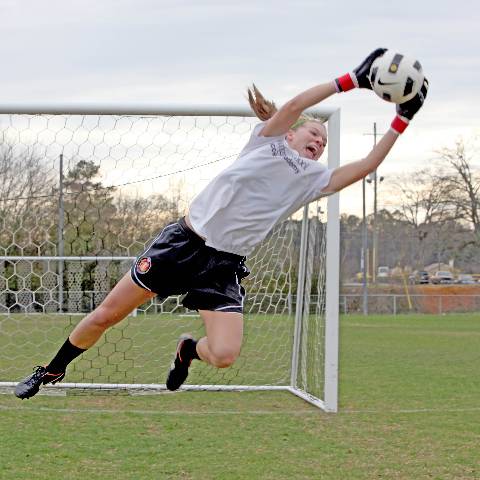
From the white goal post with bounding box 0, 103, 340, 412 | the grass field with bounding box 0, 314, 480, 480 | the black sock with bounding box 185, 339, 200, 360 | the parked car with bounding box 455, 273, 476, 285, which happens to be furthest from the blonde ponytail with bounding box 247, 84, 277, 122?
the parked car with bounding box 455, 273, 476, 285

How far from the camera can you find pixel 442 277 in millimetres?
A: 48688

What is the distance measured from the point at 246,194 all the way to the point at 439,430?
3.81 metres

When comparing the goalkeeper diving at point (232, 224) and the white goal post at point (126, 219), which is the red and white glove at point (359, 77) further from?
the white goal post at point (126, 219)

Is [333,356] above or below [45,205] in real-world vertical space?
below

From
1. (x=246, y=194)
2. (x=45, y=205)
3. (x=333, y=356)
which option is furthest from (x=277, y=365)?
(x=246, y=194)

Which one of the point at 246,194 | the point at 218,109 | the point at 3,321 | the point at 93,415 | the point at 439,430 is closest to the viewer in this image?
the point at 246,194

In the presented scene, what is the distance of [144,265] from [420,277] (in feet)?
138

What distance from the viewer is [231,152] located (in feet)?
35.9

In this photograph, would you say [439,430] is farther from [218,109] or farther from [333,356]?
[218,109]

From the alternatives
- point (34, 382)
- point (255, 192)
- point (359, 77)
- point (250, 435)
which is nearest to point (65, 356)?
point (34, 382)

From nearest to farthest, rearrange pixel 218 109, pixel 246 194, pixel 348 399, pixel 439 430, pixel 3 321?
pixel 246 194
pixel 439 430
pixel 218 109
pixel 348 399
pixel 3 321

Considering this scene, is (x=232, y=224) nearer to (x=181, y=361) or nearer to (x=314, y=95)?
(x=314, y=95)

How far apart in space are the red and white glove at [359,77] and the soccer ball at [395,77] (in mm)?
47

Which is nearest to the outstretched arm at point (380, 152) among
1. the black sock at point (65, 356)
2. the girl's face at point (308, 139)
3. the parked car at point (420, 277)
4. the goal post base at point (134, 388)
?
the girl's face at point (308, 139)
